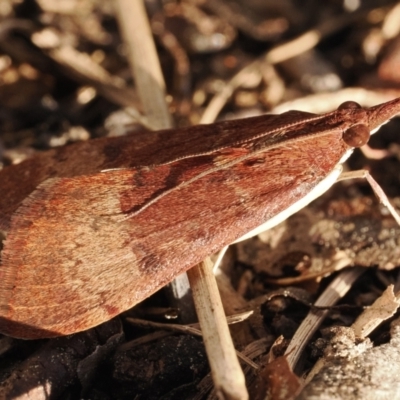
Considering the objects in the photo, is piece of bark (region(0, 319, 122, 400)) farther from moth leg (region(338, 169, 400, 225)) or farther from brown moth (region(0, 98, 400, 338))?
moth leg (region(338, 169, 400, 225))

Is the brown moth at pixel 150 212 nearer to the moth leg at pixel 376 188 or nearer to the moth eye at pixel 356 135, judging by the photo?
the moth eye at pixel 356 135

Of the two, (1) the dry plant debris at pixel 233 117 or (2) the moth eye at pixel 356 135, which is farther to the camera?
(2) the moth eye at pixel 356 135

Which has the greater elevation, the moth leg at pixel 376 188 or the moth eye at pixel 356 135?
the moth eye at pixel 356 135

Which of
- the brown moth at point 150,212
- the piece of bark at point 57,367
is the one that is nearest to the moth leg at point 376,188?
the brown moth at point 150,212

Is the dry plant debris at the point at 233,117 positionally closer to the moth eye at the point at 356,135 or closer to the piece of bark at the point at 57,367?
the piece of bark at the point at 57,367

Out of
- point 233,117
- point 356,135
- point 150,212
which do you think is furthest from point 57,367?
point 233,117

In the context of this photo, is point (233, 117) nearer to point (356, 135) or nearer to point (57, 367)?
point (356, 135)

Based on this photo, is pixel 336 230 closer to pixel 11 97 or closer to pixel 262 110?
pixel 262 110

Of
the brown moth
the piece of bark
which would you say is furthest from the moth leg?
the piece of bark
